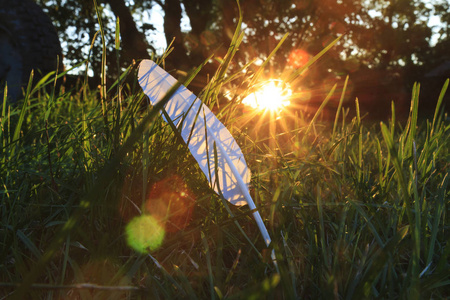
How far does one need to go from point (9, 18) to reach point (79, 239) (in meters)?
3.44

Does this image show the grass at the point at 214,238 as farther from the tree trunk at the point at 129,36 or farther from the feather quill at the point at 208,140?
the tree trunk at the point at 129,36

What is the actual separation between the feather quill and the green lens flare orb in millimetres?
186

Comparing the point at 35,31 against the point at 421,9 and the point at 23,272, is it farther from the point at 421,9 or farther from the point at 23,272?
the point at 421,9

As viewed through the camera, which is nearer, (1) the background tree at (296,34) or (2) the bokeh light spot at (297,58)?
(1) the background tree at (296,34)

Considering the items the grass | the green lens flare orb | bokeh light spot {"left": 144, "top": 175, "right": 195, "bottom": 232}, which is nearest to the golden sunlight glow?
the grass

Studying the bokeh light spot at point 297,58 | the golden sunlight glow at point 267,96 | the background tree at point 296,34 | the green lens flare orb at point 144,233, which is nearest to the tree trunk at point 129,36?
the background tree at point 296,34

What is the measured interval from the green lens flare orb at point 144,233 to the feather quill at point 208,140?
0.19 m

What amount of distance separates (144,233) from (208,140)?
315 mm

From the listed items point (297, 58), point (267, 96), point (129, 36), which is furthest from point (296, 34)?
point (267, 96)

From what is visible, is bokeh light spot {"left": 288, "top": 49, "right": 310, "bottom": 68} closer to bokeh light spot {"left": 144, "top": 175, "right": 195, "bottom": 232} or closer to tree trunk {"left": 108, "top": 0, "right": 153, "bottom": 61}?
tree trunk {"left": 108, "top": 0, "right": 153, "bottom": 61}

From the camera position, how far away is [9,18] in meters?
3.40

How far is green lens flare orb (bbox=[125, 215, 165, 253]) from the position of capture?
0.84 meters

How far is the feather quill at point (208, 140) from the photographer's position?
36.1 inches

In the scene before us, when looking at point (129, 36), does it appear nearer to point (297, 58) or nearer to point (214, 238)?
point (214, 238)
